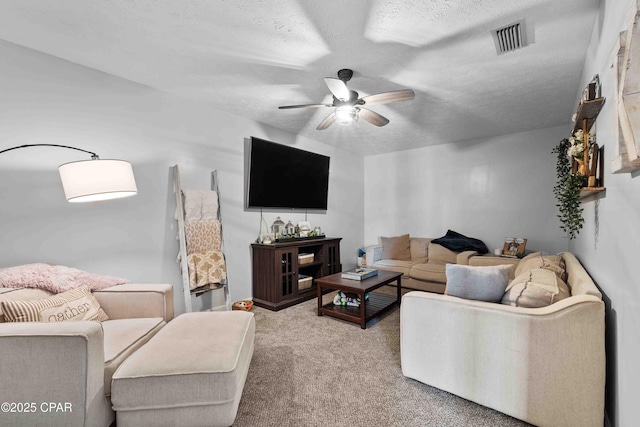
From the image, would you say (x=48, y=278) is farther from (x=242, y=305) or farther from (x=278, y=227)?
(x=278, y=227)

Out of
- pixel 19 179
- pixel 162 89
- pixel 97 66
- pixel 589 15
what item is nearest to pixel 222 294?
pixel 19 179

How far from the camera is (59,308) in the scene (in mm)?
1695

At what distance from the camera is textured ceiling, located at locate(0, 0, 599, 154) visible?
175 centimetres

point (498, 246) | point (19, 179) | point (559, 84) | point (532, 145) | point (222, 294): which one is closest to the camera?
point (19, 179)

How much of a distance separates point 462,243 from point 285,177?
2.87 meters

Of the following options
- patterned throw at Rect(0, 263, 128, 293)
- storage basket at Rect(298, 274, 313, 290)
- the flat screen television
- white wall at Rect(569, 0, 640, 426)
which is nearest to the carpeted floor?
white wall at Rect(569, 0, 640, 426)

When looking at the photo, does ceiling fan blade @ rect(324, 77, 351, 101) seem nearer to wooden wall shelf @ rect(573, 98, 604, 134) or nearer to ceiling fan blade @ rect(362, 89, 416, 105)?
ceiling fan blade @ rect(362, 89, 416, 105)

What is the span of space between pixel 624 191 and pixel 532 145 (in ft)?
11.7

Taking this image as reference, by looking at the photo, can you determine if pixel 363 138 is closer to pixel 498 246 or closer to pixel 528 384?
pixel 498 246

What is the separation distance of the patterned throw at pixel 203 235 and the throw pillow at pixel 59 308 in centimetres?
102

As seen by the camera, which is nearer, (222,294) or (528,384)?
(528,384)

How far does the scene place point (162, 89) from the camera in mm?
2879

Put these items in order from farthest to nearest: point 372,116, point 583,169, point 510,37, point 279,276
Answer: point 279,276, point 372,116, point 510,37, point 583,169

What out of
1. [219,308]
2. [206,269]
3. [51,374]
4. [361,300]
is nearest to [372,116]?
[361,300]
